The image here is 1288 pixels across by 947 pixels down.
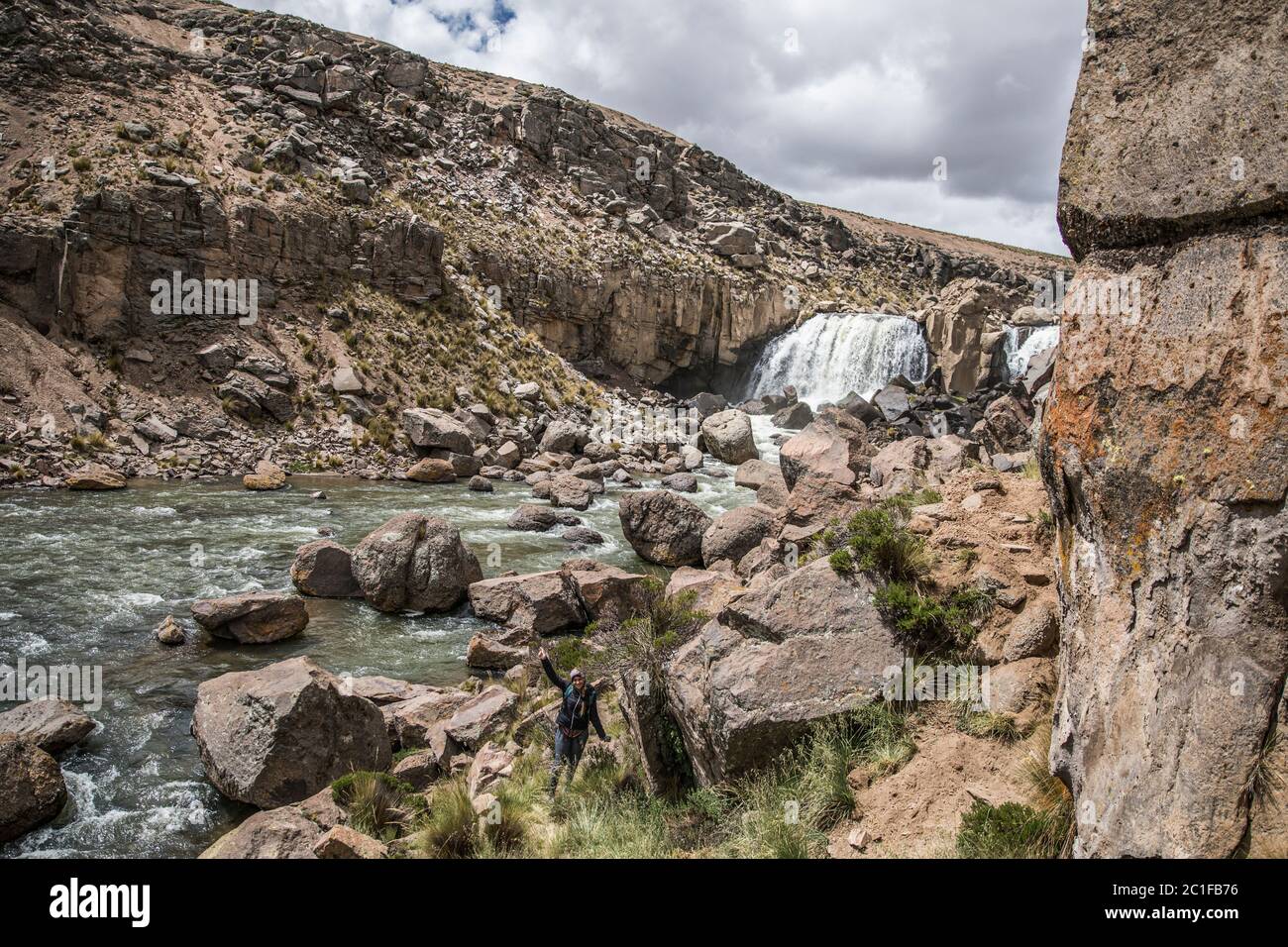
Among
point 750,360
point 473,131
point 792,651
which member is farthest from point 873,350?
point 792,651

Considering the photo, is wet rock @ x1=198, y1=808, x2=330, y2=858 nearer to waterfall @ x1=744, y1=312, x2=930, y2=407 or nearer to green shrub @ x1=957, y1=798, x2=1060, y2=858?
green shrub @ x1=957, y1=798, x2=1060, y2=858

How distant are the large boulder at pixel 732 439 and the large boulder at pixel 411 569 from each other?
1994 cm

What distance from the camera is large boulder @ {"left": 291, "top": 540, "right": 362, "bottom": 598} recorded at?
16.2 meters

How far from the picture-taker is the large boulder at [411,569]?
15.7 meters

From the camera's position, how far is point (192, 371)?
29688 millimetres

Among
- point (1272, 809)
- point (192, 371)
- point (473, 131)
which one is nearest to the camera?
point (1272, 809)

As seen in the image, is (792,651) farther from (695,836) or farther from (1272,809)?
(1272,809)

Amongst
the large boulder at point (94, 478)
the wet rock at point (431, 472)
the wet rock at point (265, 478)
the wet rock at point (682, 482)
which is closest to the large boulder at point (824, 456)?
the wet rock at point (682, 482)

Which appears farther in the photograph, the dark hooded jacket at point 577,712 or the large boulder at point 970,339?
the large boulder at point 970,339

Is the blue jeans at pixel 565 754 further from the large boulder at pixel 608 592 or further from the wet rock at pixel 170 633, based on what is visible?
the wet rock at pixel 170 633

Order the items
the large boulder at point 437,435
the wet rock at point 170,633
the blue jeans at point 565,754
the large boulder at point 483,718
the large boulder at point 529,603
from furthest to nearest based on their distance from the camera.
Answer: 1. the large boulder at point 437,435
2. the large boulder at point 529,603
3. the wet rock at point 170,633
4. the large boulder at point 483,718
5. the blue jeans at point 565,754

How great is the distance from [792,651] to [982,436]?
1712cm

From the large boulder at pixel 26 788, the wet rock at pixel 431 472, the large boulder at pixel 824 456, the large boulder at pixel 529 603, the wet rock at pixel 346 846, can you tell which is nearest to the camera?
the wet rock at pixel 346 846

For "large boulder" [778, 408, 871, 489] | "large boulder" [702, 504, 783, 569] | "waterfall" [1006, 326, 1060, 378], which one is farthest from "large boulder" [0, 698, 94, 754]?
"waterfall" [1006, 326, 1060, 378]
